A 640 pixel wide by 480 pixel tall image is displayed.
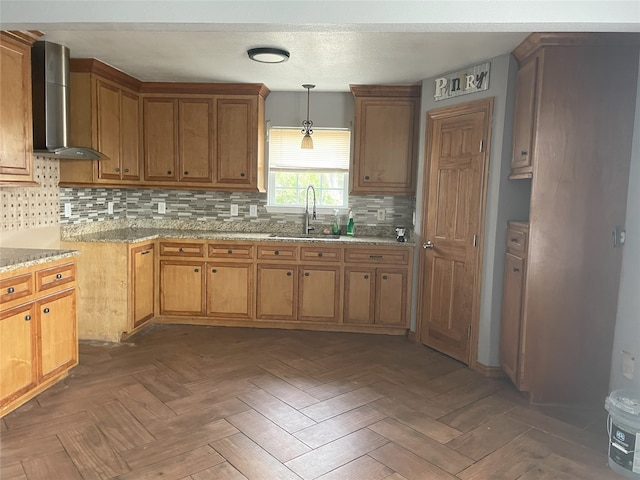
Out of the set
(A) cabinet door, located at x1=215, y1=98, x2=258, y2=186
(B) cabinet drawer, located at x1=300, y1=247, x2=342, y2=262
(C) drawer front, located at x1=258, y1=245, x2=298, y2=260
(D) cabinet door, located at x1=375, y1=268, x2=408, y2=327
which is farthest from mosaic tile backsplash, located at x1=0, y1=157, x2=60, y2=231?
(D) cabinet door, located at x1=375, y1=268, x2=408, y2=327

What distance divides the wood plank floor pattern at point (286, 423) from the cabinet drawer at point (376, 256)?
92 centimetres

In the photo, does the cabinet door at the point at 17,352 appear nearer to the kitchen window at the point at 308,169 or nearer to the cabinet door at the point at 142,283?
the cabinet door at the point at 142,283

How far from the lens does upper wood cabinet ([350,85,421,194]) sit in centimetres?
451

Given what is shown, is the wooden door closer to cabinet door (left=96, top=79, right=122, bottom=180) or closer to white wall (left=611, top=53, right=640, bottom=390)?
white wall (left=611, top=53, right=640, bottom=390)

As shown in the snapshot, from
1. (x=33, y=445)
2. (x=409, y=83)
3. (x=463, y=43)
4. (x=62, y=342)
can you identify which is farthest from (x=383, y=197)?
(x=33, y=445)

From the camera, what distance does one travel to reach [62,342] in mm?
3164

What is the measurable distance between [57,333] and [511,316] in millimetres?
3159

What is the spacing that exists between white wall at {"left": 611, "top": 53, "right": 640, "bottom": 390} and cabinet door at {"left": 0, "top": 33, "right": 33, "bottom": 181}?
399 centimetres

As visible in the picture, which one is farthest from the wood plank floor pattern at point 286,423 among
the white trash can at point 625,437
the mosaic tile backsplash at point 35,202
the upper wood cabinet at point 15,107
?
the upper wood cabinet at point 15,107

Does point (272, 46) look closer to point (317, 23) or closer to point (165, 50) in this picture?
point (165, 50)

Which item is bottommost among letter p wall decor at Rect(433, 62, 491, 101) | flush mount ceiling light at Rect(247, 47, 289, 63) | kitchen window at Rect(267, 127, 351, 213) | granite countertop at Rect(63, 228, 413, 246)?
granite countertop at Rect(63, 228, 413, 246)

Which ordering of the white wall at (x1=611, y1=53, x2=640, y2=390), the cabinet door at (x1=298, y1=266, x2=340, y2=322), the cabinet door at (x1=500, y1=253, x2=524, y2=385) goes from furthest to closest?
the cabinet door at (x1=298, y1=266, x2=340, y2=322) → the cabinet door at (x1=500, y1=253, x2=524, y2=385) → the white wall at (x1=611, y1=53, x2=640, y2=390)

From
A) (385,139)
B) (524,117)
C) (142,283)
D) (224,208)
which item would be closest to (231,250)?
(224,208)

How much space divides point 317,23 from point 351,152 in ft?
9.00
